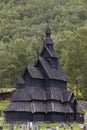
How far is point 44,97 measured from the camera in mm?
58000

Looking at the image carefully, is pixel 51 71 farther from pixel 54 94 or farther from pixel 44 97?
pixel 44 97

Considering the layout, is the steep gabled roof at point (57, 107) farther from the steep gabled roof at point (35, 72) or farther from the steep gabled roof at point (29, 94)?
the steep gabled roof at point (35, 72)

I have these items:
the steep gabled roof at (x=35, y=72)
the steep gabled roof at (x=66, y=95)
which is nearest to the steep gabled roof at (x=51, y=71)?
the steep gabled roof at (x=35, y=72)

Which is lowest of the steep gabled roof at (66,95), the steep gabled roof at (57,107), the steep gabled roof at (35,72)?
the steep gabled roof at (57,107)

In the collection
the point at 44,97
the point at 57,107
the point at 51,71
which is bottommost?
the point at 57,107

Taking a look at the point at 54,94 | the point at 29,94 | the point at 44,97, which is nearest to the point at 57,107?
the point at 54,94

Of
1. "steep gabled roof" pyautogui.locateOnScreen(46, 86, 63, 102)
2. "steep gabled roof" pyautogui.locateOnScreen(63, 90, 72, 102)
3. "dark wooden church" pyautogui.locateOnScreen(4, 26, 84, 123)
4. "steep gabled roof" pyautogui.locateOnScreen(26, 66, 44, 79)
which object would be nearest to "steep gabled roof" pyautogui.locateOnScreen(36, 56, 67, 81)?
"dark wooden church" pyautogui.locateOnScreen(4, 26, 84, 123)

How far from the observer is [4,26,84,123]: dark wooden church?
5666 cm

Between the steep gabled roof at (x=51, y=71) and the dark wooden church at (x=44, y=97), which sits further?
the steep gabled roof at (x=51, y=71)

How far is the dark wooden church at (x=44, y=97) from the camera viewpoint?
56656mm

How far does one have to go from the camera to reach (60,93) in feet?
196

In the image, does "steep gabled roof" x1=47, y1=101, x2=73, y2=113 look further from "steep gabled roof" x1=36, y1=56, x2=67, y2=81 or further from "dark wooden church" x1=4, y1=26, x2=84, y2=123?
"steep gabled roof" x1=36, y1=56, x2=67, y2=81

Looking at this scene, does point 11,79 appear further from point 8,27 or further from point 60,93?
point 8,27

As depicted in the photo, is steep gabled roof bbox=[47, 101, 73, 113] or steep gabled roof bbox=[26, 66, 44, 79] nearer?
steep gabled roof bbox=[47, 101, 73, 113]
